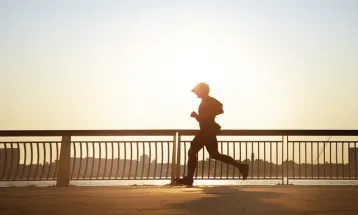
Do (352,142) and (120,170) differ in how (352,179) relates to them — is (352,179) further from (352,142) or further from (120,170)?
(120,170)

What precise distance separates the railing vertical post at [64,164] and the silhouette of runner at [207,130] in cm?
312

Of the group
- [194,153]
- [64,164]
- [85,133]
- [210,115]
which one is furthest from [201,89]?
[64,164]

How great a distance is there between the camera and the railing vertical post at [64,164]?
10.7 metres

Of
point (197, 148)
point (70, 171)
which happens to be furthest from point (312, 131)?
point (70, 171)

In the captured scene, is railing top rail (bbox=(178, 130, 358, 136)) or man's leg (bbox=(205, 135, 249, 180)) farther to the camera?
railing top rail (bbox=(178, 130, 358, 136))

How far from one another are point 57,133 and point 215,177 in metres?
4.11

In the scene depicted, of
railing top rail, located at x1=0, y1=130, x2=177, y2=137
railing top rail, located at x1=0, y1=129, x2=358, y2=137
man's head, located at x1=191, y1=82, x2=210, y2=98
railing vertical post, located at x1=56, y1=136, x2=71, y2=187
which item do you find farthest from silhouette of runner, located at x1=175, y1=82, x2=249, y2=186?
railing vertical post, located at x1=56, y1=136, x2=71, y2=187

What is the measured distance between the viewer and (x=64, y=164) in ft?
35.5

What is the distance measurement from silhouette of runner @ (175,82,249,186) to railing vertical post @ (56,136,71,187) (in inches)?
123

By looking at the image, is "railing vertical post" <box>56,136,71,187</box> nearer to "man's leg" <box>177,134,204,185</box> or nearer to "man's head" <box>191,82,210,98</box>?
"man's leg" <box>177,134,204,185</box>

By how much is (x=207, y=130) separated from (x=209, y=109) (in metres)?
0.47

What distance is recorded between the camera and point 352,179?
11.3 meters

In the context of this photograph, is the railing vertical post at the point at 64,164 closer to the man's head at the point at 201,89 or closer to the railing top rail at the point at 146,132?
the railing top rail at the point at 146,132

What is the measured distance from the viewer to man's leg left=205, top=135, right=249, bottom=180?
9758 mm
